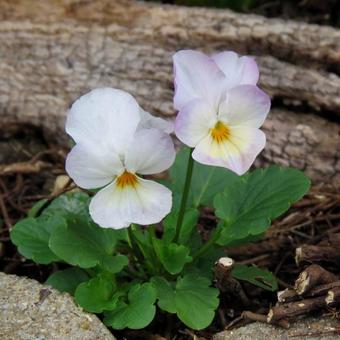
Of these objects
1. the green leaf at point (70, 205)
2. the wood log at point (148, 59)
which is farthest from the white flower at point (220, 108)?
the wood log at point (148, 59)

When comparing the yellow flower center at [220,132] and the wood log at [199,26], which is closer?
the yellow flower center at [220,132]

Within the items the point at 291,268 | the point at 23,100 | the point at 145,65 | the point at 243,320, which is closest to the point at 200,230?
the point at 291,268

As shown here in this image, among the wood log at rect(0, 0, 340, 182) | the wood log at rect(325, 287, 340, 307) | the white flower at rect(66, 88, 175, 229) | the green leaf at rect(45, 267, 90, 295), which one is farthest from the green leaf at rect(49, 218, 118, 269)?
the wood log at rect(0, 0, 340, 182)

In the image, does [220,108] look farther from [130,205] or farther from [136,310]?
[136,310]

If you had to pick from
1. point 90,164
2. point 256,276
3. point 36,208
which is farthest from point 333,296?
point 36,208

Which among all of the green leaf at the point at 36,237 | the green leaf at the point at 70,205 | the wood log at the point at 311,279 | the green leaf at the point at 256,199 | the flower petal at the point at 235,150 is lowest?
the green leaf at the point at 70,205

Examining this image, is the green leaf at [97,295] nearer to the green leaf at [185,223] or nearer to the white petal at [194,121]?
the green leaf at [185,223]

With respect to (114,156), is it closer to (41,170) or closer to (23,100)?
(41,170)
